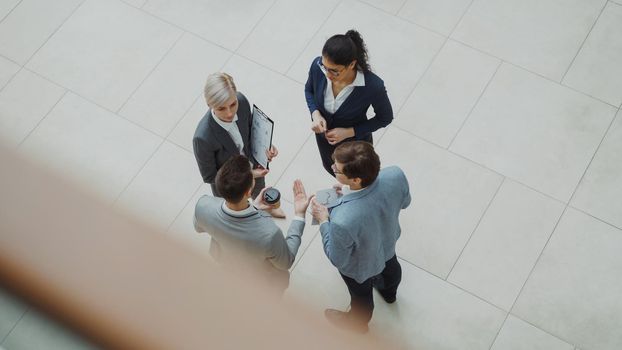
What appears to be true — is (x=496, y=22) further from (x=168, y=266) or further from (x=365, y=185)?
(x=168, y=266)

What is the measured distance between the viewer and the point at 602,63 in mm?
4629

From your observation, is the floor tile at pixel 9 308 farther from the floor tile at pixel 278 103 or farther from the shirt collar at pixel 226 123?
the floor tile at pixel 278 103

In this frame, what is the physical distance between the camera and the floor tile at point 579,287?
12.3 ft

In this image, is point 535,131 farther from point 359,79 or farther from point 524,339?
point 359,79

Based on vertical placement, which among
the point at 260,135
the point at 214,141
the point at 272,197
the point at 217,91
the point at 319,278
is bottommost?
the point at 319,278

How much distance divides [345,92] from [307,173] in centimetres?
127

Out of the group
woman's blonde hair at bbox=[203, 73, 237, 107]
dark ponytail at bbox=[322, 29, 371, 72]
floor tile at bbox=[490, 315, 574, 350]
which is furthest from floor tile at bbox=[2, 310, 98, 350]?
floor tile at bbox=[490, 315, 574, 350]

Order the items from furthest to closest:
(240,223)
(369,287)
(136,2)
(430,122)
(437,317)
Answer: (136,2) → (430,122) → (437,317) → (369,287) → (240,223)

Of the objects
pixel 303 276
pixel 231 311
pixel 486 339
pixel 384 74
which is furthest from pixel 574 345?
pixel 231 311

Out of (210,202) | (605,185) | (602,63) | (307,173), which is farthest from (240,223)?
(602,63)

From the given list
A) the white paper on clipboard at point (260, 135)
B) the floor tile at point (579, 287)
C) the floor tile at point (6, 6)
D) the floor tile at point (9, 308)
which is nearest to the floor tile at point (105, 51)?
the floor tile at point (6, 6)

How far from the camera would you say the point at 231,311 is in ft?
1.57

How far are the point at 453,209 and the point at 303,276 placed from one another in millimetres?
1102

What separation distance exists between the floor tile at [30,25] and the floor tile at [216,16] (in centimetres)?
72
